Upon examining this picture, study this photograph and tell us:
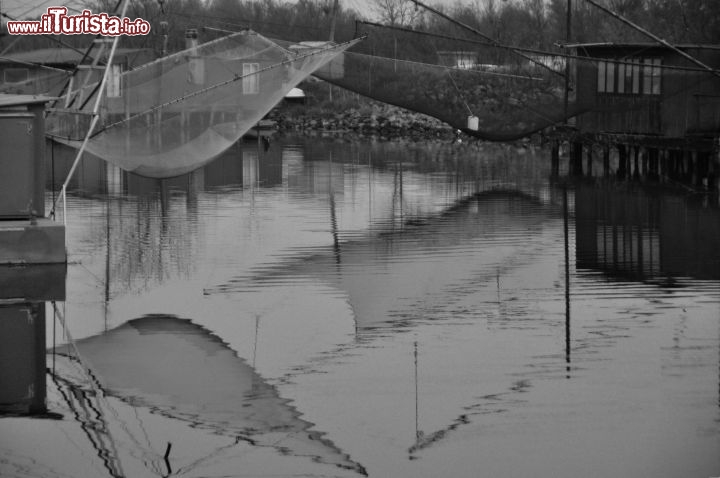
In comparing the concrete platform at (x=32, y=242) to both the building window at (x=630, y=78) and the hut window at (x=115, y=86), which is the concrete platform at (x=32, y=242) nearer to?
the hut window at (x=115, y=86)

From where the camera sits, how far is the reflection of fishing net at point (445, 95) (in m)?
29.6

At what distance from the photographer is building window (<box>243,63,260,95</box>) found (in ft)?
68.2

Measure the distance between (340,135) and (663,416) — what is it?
55.9m

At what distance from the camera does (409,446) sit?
798 cm

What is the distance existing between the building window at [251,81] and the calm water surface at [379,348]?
2.01m

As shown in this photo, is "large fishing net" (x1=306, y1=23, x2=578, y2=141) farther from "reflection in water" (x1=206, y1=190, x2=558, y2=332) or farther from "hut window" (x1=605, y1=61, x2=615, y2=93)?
"reflection in water" (x1=206, y1=190, x2=558, y2=332)

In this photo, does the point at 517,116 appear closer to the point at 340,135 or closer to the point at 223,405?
the point at 223,405

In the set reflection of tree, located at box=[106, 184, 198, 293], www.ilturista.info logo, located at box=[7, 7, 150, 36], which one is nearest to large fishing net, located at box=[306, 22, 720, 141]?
www.ilturista.info logo, located at box=[7, 7, 150, 36]

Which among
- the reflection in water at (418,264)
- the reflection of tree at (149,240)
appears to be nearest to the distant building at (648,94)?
the reflection in water at (418,264)

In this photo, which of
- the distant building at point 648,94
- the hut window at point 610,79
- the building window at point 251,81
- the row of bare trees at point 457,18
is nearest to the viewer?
the building window at point 251,81

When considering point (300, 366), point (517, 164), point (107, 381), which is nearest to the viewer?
point (107, 381)

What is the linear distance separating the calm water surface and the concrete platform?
1.26ft

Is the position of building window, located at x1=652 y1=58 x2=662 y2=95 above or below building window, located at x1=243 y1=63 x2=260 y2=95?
above

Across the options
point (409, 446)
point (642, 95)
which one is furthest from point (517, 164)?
point (409, 446)
